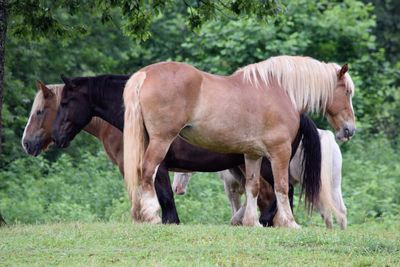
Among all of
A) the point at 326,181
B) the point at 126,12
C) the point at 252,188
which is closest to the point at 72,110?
the point at 126,12

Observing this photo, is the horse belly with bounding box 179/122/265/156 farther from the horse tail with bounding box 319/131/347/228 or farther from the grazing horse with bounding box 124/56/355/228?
the horse tail with bounding box 319/131/347/228

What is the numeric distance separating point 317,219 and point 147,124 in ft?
20.8

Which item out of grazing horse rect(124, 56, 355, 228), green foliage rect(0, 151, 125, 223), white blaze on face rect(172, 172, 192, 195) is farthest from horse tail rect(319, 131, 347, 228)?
green foliage rect(0, 151, 125, 223)

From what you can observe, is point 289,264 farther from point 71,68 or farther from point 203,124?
point 71,68

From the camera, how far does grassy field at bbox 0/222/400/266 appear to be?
813cm

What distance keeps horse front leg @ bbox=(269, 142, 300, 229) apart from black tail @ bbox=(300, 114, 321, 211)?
796mm

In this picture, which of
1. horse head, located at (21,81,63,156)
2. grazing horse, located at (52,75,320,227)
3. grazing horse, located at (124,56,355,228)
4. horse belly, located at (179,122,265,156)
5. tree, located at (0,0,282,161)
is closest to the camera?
grazing horse, located at (124,56,355,228)

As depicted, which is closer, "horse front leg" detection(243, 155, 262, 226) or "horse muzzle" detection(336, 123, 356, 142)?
"horse front leg" detection(243, 155, 262, 226)

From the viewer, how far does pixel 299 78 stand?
11242 millimetres

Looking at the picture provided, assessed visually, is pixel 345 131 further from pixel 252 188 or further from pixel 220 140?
pixel 220 140

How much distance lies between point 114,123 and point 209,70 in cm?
876

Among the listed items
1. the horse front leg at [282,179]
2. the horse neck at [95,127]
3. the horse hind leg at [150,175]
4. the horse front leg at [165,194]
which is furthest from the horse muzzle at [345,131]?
the horse neck at [95,127]

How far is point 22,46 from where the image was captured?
18.6 m

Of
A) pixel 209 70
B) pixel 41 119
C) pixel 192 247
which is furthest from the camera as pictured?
pixel 209 70
